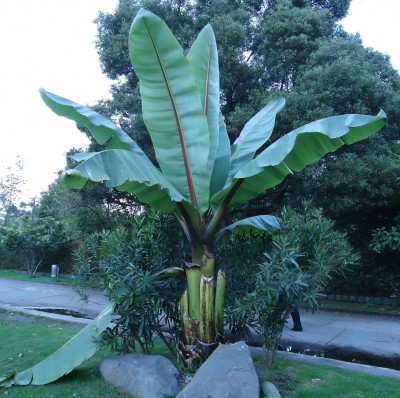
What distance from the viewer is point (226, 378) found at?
4.14 meters

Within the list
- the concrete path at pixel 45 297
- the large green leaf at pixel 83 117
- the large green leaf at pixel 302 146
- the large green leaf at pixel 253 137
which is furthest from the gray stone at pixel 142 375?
the concrete path at pixel 45 297

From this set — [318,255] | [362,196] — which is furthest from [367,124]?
[362,196]

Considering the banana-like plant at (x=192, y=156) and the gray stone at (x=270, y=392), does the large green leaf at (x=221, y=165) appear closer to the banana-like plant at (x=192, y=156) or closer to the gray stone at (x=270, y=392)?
the banana-like plant at (x=192, y=156)

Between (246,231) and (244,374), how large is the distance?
94.0 inches

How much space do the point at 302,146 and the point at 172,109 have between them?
156cm

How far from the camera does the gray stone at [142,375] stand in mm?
4684

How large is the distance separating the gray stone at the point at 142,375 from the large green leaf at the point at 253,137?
2451mm

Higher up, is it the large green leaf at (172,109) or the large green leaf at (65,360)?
the large green leaf at (172,109)

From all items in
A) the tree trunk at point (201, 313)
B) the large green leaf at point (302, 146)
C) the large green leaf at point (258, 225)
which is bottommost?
the tree trunk at point (201, 313)

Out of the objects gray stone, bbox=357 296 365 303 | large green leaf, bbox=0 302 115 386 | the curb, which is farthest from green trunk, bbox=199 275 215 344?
gray stone, bbox=357 296 365 303

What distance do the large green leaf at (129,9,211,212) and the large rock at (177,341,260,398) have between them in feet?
5.73

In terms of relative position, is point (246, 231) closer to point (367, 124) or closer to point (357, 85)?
point (367, 124)

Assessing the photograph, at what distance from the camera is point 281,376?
545 centimetres

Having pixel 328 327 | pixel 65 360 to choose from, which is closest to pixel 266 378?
pixel 65 360
